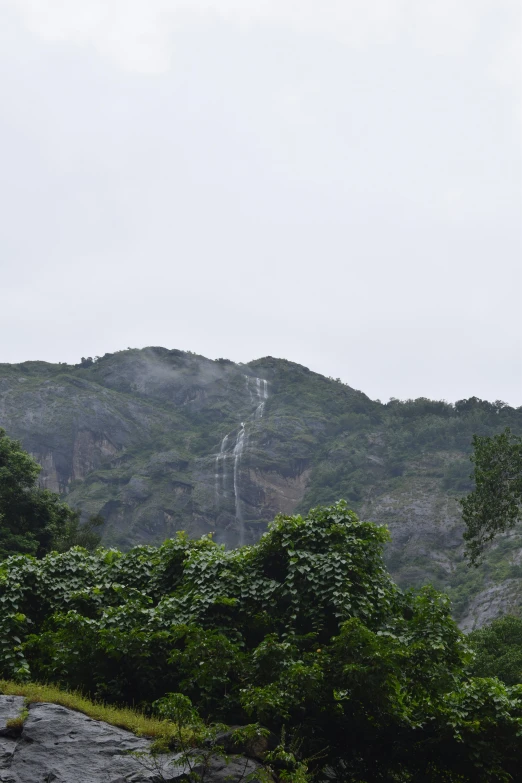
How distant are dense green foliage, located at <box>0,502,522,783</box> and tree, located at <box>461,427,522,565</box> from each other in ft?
24.8

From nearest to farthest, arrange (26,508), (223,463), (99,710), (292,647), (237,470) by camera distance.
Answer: (99,710)
(292,647)
(26,508)
(237,470)
(223,463)

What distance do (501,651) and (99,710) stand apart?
67.2 ft

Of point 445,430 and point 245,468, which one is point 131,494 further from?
point 445,430

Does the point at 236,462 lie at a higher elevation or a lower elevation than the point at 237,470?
higher

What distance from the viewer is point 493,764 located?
32.8 feet

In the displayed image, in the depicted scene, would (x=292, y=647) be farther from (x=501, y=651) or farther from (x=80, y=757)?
(x=501, y=651)

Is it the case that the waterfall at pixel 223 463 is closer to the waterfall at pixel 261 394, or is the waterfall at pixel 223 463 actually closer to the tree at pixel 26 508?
the waterfall at pixel 261 394

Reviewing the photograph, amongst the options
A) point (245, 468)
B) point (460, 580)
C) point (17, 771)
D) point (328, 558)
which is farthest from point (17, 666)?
point (245, 468)

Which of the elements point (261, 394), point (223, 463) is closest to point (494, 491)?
point (223, 463)

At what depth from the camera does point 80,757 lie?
8.97 m

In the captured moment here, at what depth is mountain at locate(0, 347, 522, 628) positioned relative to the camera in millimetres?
89062

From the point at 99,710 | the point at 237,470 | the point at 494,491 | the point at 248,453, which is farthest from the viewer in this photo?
the point at 248,453

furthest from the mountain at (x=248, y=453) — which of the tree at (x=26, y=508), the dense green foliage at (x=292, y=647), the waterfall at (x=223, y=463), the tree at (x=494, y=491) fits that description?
the dense green foliage at (x=292, y=647)

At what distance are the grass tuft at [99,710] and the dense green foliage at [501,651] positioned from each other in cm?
1498
